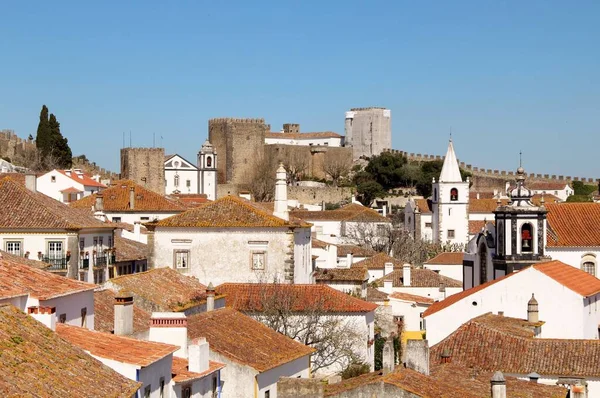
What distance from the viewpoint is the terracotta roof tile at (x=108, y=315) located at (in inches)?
914

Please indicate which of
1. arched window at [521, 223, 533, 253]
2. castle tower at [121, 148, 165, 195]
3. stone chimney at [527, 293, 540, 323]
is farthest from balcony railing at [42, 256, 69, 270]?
castle tower at [121, 148, 165, 195]

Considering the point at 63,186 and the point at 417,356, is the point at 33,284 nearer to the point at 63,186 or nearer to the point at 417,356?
the point at 417,356

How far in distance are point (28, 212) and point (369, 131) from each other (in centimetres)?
10298

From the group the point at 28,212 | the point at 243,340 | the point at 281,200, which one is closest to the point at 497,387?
the point at 243,340

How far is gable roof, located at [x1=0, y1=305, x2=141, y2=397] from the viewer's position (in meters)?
13.1

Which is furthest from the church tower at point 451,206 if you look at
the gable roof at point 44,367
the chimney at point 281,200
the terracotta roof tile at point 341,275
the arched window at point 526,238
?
the gable roof at point 44,367

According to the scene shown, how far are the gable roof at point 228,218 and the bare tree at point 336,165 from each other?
289ft

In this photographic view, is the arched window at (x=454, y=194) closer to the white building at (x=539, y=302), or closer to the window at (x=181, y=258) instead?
the white building at (x=539, y=302)

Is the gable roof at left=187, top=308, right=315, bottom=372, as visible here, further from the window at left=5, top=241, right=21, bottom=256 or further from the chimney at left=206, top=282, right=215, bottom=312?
the window at left=5, top=241, right=21, bottom=256

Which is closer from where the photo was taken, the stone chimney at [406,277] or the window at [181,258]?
the window at [181,258]

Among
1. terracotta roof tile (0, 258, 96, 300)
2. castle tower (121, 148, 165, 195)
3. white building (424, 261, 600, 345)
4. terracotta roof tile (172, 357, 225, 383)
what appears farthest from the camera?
castle tower (121, 148, 165, 195)

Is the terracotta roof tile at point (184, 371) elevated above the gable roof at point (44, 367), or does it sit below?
below

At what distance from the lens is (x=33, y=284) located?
20.0 meters

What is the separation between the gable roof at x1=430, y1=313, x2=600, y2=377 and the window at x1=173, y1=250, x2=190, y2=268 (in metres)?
12.8
